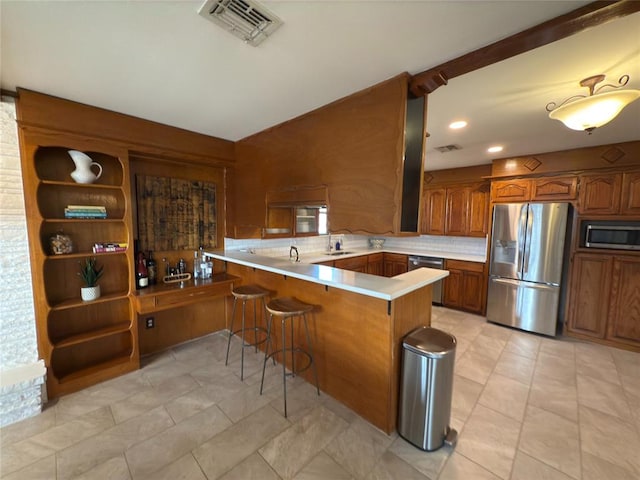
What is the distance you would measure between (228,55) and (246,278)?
7.35ft

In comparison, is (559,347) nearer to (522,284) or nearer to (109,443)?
(522,284)

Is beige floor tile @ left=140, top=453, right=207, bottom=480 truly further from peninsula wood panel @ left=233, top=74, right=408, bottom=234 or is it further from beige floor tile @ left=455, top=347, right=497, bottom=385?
beige floor tile @ left=455, top=347, right=497, bottom=385

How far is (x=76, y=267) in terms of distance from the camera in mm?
2357

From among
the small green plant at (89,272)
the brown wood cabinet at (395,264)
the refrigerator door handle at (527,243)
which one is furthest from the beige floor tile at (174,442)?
the refrigerator door handle at (527,243)

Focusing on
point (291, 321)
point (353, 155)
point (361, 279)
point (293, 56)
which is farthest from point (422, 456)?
point (293, 56)

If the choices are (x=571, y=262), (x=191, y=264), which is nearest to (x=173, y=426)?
(x=191, y=264)

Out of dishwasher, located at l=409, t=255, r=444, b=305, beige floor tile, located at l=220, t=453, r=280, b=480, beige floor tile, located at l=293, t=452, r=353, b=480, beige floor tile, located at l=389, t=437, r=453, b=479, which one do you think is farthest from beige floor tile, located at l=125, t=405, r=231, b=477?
dishwasher, located at l=409, t=255, r=444, b=305

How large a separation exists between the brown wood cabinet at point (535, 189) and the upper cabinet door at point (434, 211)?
90 cm

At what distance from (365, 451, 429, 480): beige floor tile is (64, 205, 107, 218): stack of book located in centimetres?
292

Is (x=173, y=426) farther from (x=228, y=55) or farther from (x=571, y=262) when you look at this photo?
(x=571, y=262)

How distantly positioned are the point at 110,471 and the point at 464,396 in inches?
104

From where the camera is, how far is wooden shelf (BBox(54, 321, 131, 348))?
2.20 meters

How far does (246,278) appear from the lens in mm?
3057

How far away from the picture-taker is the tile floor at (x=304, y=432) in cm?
157
